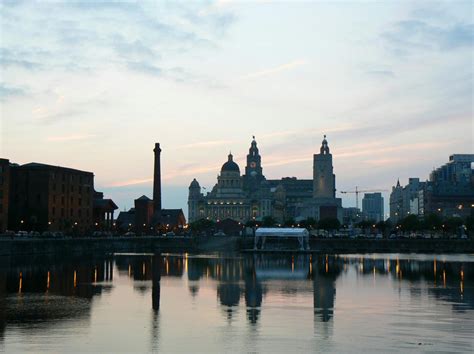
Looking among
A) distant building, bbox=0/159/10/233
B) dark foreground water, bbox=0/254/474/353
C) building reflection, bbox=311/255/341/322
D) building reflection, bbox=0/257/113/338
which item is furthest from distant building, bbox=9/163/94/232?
building reflection, bbox=311/255/341/322

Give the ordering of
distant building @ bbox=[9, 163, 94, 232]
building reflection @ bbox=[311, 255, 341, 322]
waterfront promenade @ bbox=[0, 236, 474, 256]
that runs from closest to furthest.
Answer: building reflection @ bbox=[311, 255, 341, 322]
distant building @ bbox=[9, 163, 94, 232]
waterfront promenade @ bbox=[0, 236, 474, 256]

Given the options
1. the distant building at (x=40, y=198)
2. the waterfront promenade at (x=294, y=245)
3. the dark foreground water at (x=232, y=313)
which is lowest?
the dark foreground water at (x=232, y=313)

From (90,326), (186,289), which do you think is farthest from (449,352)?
(186,289)

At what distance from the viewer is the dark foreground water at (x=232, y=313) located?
3625 centimetres

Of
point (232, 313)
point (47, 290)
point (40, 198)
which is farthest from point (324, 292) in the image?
point (40, 198)

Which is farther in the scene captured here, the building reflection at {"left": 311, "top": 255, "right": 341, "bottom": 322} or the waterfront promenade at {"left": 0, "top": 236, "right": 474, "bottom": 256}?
the waterfront promenade at {"left": 0, "top": 236, "right": 474, "bottom": 256}

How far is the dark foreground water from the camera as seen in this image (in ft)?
119

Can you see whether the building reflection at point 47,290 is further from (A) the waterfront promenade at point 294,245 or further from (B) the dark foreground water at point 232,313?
(A) the waterfront promenade at point 294,245

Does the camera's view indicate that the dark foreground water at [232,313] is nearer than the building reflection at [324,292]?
Yes

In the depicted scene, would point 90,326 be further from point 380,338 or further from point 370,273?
point 370,273

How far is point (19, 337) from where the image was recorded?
37.1 meters

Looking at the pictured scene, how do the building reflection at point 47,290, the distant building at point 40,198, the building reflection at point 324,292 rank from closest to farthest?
1. the building reflection at point 47,290
2. the building reflection at point 324,292
3. the distant building at point 40,198

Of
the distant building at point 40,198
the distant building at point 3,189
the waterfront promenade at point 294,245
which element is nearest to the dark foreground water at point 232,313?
the distant building at point 3,189

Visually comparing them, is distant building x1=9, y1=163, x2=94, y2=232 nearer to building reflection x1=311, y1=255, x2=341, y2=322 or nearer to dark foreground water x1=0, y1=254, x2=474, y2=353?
dark foreground water x1=0, y1=254, x2=474, y2=353
